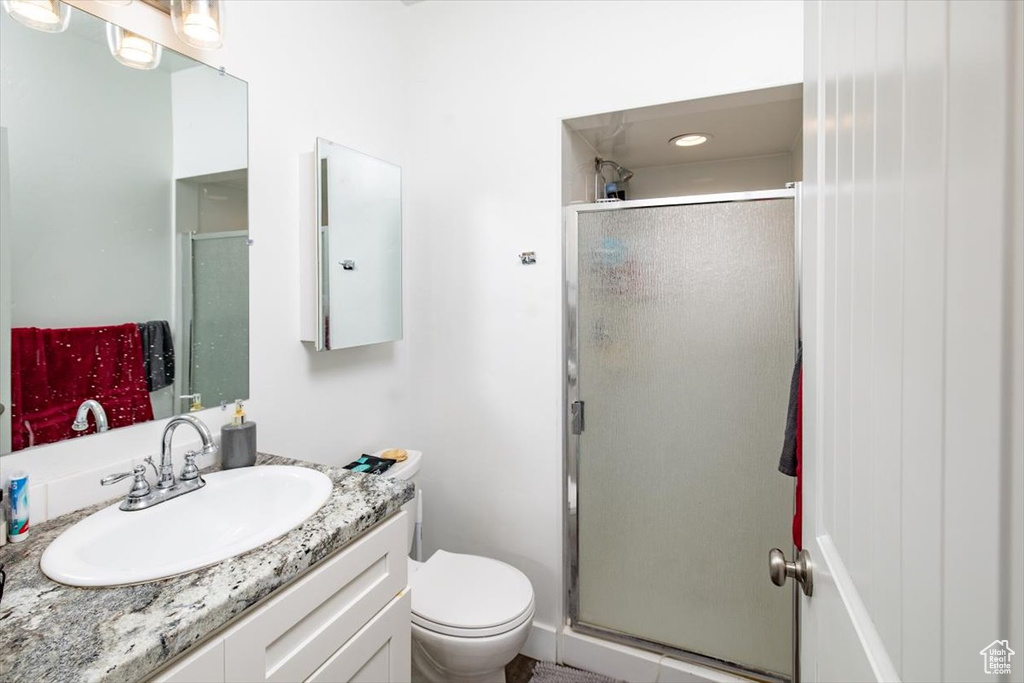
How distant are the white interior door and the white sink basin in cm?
93

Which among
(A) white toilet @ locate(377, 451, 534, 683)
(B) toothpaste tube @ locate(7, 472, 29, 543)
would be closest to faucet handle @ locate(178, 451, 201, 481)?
(B) toothpaste tube @ locate(7, 472, 29, 543)

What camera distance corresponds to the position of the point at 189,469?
115cm

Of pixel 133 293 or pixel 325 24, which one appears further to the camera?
pixel 325 24

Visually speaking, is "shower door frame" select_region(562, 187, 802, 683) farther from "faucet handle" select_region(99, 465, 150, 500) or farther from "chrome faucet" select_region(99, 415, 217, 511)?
"faucet handle" select_region(99, 465, 150, 500)

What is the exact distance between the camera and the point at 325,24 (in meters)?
1.67

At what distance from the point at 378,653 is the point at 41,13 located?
5.05ft

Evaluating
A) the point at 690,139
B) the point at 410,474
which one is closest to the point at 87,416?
the point at 410,474

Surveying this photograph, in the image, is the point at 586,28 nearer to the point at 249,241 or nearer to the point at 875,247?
the point at 249,241

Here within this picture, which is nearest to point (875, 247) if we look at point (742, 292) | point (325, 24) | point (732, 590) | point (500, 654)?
point (742, 292)

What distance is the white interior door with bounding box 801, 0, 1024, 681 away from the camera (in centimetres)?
27

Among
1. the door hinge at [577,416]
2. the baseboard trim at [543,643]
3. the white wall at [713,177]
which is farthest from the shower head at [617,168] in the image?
the baseboard trim at [543,643]

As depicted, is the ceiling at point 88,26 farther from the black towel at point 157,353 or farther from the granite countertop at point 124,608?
the granite countertop at point 124,608

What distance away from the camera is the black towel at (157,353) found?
47.8 inches

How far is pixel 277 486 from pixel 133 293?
0.58 meters
